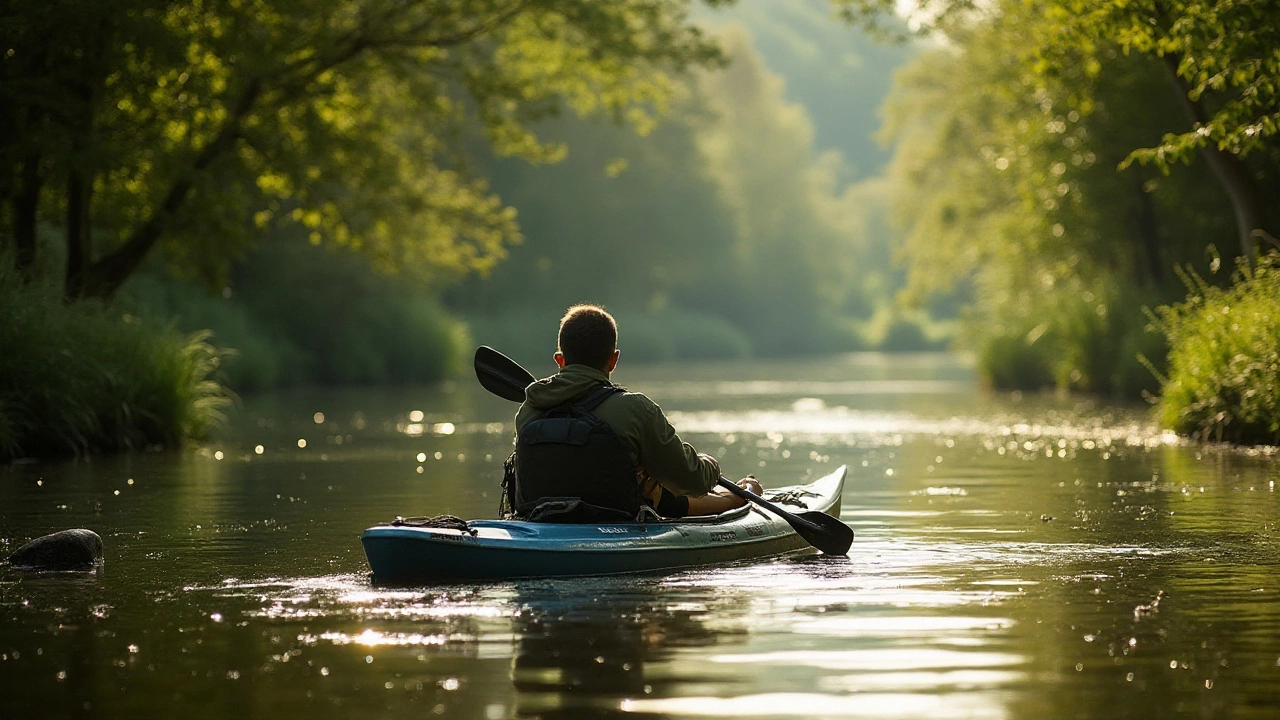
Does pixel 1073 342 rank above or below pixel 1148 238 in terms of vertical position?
below

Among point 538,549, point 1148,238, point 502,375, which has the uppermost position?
point 1148,238

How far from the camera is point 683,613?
7.52 m

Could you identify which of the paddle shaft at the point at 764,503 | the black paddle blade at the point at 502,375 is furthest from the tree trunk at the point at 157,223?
the paddle shaft at the point at 764,503

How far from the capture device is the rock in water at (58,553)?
29.8ft

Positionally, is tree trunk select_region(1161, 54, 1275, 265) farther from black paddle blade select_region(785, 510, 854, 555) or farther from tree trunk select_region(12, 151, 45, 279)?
tree trunk select_region(12, 151, 45, 279)

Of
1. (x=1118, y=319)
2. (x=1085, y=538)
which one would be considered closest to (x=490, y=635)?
(x=1085, y=538)

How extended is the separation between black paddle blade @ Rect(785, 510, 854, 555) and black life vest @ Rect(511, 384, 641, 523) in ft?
3.75

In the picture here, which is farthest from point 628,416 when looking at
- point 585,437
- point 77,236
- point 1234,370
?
point 77,236

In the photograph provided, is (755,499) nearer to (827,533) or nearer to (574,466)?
(827,533)

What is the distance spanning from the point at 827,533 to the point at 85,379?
32.6 ft

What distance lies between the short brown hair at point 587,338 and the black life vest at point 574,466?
0.16 metres

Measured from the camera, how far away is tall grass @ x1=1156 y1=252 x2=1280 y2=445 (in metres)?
16.9

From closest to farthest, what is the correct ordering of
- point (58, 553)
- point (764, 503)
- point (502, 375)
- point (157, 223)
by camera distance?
1. point (58, 553)
2. point (764, 503)
3. point (502, 375)
4. point (157, 223)

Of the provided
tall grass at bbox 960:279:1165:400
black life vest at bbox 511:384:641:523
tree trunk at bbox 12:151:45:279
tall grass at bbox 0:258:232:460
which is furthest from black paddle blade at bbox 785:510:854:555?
tall grass at bbox 960:279:1165:400
